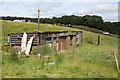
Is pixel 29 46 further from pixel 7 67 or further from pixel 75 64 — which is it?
pixel 75 64

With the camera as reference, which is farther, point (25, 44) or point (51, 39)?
point (51, 39)

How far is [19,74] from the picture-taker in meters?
7.55

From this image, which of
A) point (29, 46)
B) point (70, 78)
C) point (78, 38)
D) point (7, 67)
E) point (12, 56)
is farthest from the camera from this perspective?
point (78, 38)

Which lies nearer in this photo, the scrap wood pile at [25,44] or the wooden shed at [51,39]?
the scrap wood pile at [25,44]

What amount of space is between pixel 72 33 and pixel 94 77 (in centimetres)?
1389

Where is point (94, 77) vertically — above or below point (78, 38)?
below

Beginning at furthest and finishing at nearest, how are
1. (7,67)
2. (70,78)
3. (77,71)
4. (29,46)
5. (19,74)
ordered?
(29,46)
(7,67)
(77,71)
(19,74)
(70,78)

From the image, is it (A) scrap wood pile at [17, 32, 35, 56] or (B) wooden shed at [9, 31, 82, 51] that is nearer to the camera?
(A) scrap wood pile at [17, 32, 35, 56]

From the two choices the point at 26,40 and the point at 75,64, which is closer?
the point at 75,64

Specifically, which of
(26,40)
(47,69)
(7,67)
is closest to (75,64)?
(47,69)

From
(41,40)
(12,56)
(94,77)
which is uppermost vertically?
(41,40)

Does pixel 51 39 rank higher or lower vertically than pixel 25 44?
higher

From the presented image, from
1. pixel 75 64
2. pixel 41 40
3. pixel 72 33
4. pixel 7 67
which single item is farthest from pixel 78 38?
pixel 7 67

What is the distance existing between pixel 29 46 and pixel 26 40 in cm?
125
